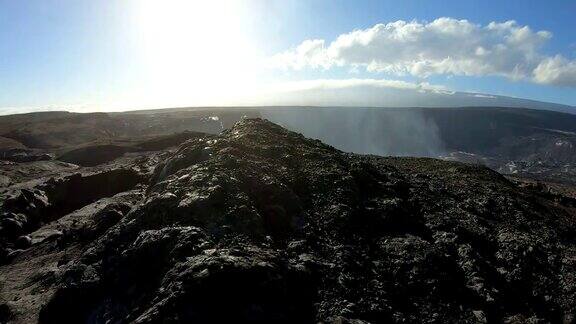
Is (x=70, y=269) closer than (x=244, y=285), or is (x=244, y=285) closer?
(x=244, y=285)

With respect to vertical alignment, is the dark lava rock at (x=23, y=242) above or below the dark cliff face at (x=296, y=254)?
below

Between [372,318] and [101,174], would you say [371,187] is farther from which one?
[101,174]

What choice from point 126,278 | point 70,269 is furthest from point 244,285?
point 70,269

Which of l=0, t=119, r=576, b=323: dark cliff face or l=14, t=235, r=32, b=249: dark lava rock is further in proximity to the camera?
l=14, t=235, r=32, b=249: dark lava rock

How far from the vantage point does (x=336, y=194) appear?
19.4 m

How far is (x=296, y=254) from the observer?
15172 mm

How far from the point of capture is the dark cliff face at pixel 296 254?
12.6 m

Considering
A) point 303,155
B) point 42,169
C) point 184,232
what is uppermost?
point 303,155

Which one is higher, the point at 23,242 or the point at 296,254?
the point at 296,254

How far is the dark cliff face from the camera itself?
41.5ft

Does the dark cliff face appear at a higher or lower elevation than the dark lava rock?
higher

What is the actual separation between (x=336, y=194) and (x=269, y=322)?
859 centimetres

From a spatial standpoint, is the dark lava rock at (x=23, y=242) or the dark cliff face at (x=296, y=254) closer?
the dark cliff face at (x=296, y=254)

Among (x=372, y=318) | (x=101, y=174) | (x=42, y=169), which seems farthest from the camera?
(x=42, y=169)
